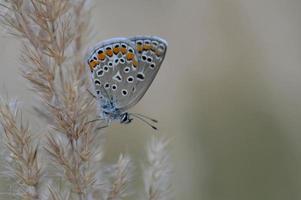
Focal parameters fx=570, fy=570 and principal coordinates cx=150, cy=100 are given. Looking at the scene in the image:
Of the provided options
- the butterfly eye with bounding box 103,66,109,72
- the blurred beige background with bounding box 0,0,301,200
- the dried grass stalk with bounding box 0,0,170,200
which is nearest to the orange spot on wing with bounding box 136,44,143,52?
the butterfly eye with bounding box 103,66,109,72

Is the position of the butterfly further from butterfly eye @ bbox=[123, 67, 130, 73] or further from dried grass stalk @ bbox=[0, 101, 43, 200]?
dried grass stalk @ bbox=[0, 101, 43, 200]

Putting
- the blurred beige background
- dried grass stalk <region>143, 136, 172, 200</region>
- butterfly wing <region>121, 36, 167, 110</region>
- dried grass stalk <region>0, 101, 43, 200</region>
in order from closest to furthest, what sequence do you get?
dried grass stalk <region>0, 101, 43, 200</region> → dried grass stalk <region>143, 136, 172, 200</region> → butterfly wing <region>121, 36, 167, 110</region> → the blurred beige background

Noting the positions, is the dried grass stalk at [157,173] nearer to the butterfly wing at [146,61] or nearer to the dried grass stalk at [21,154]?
the butterfly wing at [146,61]

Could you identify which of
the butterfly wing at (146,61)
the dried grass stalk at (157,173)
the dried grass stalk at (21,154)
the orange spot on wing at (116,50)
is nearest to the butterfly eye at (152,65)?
the butterfly wing at (146,61)

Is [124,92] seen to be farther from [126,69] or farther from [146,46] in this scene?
[146,46]

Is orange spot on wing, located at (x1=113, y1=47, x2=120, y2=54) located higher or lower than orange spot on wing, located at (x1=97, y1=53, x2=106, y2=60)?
higher

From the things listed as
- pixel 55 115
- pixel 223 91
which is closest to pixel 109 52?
pixel 55 115

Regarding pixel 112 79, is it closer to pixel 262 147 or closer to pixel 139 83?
pixel 139 83
